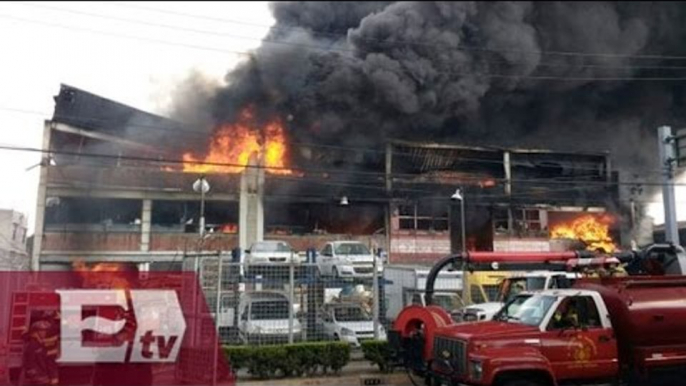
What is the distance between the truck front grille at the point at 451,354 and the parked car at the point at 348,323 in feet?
12.7

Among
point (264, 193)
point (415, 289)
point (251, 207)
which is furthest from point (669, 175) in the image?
point (251, 207)

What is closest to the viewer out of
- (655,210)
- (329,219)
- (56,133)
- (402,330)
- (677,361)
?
(677,361)

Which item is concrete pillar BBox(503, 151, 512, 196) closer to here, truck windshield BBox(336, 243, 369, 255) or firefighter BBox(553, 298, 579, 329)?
truck windshield BBox(336, 243, 369, 255)

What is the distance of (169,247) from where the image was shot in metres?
26.9

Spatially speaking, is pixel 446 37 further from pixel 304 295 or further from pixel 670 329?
pixel 670 329

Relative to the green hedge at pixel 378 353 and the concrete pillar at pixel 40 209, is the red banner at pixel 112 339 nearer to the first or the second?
the green hedge at pixel 378 353

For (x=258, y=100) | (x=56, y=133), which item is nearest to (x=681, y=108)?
(x=258, y=100)

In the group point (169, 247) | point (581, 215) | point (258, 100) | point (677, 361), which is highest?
point (258, 100)

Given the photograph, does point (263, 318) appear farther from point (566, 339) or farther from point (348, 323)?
point (566, 339)

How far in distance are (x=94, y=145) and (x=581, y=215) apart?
2599 cm

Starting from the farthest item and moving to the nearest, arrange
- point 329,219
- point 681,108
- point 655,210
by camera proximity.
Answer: point 655,210, point 681,108, point 329,219

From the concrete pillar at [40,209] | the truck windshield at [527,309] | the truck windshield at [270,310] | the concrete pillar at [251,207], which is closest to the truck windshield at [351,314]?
the truck windshield at [270,310]

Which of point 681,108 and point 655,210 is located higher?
point 681,108

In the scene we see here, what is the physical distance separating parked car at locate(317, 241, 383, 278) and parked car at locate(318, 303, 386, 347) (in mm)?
3899
